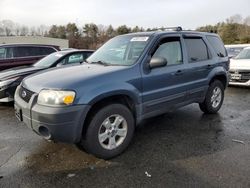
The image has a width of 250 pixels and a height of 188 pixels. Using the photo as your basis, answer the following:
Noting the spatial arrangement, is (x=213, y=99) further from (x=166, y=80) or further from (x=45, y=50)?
(x=45, y=50)

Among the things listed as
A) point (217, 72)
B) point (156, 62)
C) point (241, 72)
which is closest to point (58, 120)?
point (156, 62)

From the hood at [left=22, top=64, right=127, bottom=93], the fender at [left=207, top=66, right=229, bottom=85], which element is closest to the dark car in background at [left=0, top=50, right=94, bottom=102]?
the hood at [left=22, top=64, right=127, bottom=93]

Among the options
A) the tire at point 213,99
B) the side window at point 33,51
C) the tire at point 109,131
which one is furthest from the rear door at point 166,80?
the side window at point 33,51

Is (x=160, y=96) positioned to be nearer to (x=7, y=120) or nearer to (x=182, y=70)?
(x=182, y=70)

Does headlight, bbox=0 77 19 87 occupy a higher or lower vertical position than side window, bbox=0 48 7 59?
lower

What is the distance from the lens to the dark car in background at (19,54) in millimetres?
8703

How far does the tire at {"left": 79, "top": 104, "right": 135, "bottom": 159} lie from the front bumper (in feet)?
0.65

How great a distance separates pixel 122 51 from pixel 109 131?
1.51 metres

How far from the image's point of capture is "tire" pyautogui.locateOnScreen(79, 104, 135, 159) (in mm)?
3316

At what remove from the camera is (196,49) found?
4.93 m

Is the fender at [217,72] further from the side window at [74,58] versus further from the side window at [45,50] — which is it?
the side window at [45,50]

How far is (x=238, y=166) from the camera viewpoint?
10.8 feet

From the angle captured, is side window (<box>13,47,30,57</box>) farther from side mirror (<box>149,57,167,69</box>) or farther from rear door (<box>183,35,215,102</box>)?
side mirror (<box>149,57,167,69</box>)

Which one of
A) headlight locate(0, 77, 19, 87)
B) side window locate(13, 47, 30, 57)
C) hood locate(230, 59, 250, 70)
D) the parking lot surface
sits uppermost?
side window locate(13, 47, 30, 57)
